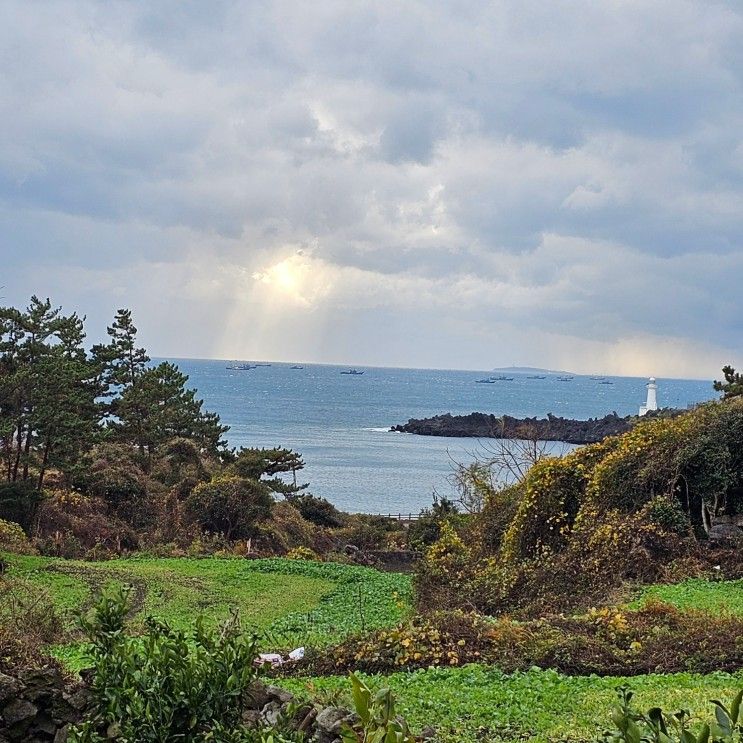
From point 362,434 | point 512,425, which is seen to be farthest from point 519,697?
point 362,434

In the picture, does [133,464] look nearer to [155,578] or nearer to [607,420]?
[155,578]

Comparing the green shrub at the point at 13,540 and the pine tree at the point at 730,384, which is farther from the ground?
the pine tree at the point at 730,384

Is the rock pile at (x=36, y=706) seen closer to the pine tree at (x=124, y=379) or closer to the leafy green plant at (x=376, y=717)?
the leafy green plant at (x=376, y=717)

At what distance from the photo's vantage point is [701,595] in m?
11.0

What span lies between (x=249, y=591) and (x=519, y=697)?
10.6m

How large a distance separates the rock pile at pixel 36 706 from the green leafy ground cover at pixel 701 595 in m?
7.36

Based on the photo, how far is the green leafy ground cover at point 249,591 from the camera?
13156 millimetres

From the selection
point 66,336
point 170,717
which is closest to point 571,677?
point 170,717

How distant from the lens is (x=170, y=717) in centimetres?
333

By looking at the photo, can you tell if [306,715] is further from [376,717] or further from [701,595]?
[701,595]

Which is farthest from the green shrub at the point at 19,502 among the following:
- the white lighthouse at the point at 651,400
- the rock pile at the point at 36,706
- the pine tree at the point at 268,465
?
the white lighthouse at the point at 651,400

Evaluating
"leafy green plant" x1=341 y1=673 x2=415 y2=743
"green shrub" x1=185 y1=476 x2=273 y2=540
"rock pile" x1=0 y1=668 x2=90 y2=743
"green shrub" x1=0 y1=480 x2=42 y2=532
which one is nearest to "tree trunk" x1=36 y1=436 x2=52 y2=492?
"green shrub" x1=0 y1=480 x2=42 y2=532

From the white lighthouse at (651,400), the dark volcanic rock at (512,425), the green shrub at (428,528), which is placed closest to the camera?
the green shrub at (428,528)

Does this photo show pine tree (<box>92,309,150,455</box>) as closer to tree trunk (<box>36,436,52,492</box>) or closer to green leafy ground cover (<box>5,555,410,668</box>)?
tree trunk (<box>36,436,52,492</box>)
